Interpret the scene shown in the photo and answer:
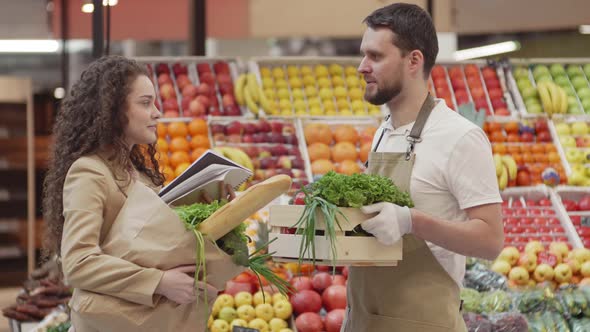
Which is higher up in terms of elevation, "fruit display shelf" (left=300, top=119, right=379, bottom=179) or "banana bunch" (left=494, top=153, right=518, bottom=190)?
"fruit display shelf" (left=300, top=119, right=379, bottom=179)

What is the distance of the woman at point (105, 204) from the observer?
8.06ft

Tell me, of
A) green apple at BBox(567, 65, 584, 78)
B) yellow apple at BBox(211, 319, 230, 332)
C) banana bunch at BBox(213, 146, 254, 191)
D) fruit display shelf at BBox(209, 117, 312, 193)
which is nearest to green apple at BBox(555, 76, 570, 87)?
green apple at BBox(567, 65, 584, 78)

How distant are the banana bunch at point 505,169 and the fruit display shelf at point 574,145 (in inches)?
17.8

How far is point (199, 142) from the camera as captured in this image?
646cm

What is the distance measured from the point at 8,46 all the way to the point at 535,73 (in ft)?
20.2

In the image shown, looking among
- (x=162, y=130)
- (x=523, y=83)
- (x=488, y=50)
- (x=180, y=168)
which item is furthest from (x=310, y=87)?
(x=488, y=50)

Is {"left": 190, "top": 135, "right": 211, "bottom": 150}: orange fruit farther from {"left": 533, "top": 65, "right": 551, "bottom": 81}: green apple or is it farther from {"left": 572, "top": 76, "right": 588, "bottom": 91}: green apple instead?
{"left": 572, "top": 76, "right": 588, "bottom": 91}: green apple

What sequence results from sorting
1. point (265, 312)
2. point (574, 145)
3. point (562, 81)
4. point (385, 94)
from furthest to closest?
point (562, 81) < point (574, 145) < point (265, 312) < point (385, 94)

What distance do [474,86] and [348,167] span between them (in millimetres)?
1637

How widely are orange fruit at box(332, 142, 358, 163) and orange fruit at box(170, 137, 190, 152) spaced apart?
111 cm

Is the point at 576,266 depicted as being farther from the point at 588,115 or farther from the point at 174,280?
the point at 174,280

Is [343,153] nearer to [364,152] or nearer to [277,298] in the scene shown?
[364,152]

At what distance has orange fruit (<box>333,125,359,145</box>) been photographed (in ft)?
22.0

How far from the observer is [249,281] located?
5.01 m
